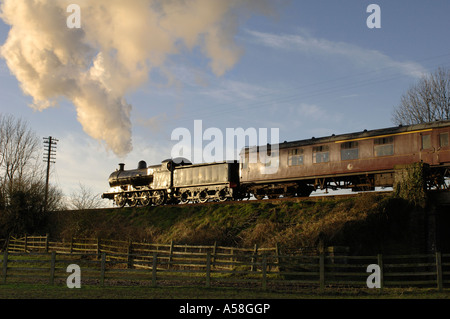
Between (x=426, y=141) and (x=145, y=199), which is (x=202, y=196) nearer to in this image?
(x=145, y=199)

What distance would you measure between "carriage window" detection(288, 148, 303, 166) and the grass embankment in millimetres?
3082

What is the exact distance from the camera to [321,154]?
89.0 ft

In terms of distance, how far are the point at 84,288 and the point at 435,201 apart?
53.6ft

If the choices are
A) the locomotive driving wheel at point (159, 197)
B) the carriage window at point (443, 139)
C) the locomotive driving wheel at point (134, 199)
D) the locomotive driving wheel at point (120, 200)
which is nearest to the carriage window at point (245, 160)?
the locomotive driving wheel at point (159, 197)

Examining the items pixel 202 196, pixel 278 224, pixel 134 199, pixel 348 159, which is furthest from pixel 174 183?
pixel 348 159

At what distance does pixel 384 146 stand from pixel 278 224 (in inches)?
281

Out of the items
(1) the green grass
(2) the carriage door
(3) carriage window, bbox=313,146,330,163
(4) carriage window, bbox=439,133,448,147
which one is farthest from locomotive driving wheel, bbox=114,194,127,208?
(4) carriage window, bbox=439,133,448,147

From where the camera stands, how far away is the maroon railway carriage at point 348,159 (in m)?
23.2

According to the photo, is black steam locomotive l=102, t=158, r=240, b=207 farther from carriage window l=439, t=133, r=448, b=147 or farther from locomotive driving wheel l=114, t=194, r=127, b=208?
carriage window l=439, t=133, r=448, b=147

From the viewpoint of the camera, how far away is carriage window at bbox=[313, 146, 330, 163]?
26.9 metres

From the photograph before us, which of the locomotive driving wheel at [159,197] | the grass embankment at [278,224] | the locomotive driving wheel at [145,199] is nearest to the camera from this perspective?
the grass embankment at [278,224]

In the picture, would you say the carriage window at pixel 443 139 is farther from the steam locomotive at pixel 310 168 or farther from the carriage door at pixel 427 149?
the carriage door at pixel 427 149
